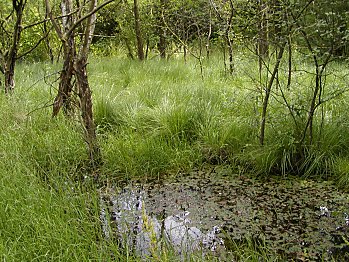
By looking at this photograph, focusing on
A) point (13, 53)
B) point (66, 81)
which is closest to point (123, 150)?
point (66, 81)

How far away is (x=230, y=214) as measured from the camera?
2201mm

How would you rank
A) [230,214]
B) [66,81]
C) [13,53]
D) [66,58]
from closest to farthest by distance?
[230,214] → [66,58] → [66,81] → [13,53]

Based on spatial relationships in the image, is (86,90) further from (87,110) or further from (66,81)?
(66,81)

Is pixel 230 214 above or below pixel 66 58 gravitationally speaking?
below

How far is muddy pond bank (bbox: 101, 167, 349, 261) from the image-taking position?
1899 millimetres

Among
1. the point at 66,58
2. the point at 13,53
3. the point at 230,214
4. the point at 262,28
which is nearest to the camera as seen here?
the point at 230,214

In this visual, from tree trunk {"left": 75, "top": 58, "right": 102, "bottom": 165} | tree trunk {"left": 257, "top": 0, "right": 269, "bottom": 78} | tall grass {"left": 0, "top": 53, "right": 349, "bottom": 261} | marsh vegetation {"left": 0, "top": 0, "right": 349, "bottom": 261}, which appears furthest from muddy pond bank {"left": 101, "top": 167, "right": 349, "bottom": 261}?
tree trunk {"left": 257, "top": 0, "right": 269, "bottom": 78}

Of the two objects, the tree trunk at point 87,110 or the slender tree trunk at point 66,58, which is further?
the slender tree trunk at point 66,58

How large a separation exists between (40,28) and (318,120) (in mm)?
6661

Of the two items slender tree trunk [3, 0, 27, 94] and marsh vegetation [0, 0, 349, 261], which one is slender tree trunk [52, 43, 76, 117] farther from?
slender tree trunk [3, 0, 27, 94]

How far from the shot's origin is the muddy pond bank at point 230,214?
6.23 ft

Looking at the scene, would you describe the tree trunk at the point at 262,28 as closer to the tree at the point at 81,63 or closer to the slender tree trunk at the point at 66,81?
the tree at the point at 81,63

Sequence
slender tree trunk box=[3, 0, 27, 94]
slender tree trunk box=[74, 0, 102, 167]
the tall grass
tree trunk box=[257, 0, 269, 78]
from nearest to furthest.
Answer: the tall grass
slender tree trunk box=[74, 0, 102, 167]
tree trunk box=[257, 0, 269, 78]
slender tree trunk box=[3, 0, 27, 94]

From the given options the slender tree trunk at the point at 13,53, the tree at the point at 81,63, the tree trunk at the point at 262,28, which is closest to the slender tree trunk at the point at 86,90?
the tree at the point at 81,63
